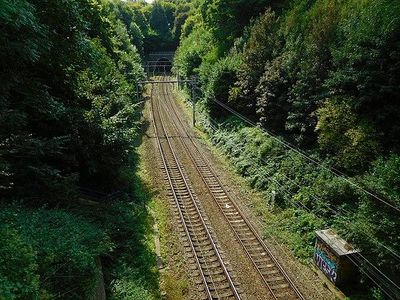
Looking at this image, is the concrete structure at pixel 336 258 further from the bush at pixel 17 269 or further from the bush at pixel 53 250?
the bush at pixel 17 269

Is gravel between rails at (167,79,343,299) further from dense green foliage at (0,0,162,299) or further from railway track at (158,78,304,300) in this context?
dense green foliage at (0,0,162,299)

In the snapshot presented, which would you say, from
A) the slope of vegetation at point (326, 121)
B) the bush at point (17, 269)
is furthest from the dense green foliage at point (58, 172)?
the slope of vegetation at point (326, 121)

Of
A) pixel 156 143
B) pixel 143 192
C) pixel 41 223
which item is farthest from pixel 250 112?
pixel 41 223

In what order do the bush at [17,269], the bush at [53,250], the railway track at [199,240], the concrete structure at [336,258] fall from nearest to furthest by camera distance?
the bush at [17,269], the bush at [53,250], the concrete structure at [336,258], the railway track at [199,240]

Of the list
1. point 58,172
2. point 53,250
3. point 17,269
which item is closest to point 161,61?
point 58,172

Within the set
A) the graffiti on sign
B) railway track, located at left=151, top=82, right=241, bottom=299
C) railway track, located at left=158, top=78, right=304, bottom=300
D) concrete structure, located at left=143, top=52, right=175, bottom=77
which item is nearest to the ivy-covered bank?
the graffiti on sign

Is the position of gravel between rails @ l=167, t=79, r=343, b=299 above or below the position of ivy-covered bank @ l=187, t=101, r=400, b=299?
below

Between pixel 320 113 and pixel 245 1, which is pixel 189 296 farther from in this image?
pixel 245 1
